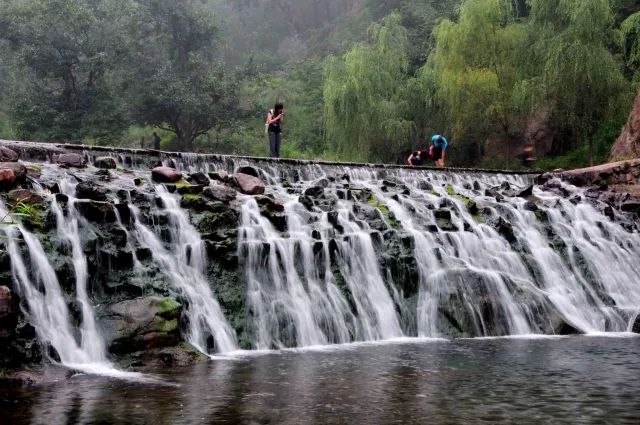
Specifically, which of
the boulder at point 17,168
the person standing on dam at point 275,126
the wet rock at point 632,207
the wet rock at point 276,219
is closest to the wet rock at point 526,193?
the wet rock at point 632,207

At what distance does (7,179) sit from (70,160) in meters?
3.03

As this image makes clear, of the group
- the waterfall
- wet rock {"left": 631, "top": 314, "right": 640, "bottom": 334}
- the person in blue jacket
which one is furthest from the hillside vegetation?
the waterfall

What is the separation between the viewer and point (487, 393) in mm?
5766

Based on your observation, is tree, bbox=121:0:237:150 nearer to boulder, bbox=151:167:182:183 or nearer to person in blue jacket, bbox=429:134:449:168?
person in blue jacket, bbox=429:134:449:168

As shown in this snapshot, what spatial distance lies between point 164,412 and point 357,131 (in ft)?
83.6

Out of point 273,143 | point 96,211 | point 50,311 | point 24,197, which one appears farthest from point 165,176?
point 273,143

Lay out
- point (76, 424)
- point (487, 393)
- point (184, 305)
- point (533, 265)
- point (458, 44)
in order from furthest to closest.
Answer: point (458, 44)
point (533, 265)
point (184, 305)
point (487, 393)
point (76, 424)

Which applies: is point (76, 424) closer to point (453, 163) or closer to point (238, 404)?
point (238, 404)

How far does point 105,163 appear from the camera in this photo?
13.1 m

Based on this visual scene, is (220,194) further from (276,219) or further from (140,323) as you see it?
(140,323)

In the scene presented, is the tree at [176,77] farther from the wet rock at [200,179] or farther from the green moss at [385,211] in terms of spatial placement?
the wet rock at [200,179]

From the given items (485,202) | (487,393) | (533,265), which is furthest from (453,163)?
(487,393)

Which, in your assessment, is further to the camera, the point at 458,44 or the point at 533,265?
the point at 458,44

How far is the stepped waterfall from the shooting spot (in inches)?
324
